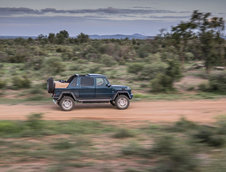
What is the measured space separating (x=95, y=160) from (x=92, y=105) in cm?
872

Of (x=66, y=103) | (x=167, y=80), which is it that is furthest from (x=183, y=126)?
(x=167, y=80)

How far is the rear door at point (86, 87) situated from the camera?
48.1 feet

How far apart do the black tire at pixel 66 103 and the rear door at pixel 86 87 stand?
0.47 meters

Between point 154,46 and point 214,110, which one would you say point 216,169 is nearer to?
point 214,110

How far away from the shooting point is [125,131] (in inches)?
392

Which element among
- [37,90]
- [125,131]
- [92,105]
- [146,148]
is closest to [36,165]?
[146,148]

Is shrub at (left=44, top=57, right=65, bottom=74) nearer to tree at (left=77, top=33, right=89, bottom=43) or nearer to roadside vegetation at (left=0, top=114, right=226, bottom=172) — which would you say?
roadside vegetation at (left=0, top=114, right=226, bottom=172)

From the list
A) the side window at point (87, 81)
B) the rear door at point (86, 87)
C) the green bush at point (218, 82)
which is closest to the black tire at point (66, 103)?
the rear door at point (86, 87)

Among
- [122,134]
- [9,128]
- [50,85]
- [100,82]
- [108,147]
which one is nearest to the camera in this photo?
[108,147]

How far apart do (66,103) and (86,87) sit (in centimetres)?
114

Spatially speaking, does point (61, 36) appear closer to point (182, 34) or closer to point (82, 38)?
point (82, 38)

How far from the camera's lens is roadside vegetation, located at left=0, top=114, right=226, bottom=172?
6902mm

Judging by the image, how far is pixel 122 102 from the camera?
49.4 ft

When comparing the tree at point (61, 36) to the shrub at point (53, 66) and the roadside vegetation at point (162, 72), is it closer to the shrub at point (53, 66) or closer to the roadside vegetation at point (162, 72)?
the roadside vegetation at point (162, 72)
